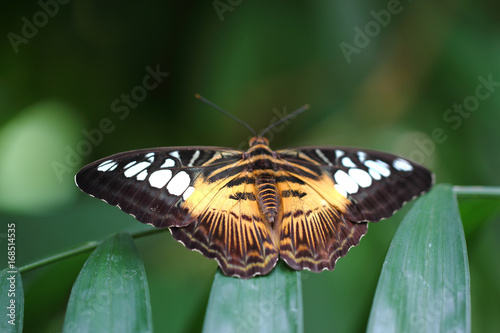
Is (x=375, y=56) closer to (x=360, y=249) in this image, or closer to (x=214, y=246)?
(x=360, y=249)

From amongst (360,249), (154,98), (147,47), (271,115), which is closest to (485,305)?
(360,249)

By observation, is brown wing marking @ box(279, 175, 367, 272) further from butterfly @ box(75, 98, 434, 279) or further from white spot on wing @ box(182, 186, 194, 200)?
white spot on wing @ box(182, 186, 194, 200)

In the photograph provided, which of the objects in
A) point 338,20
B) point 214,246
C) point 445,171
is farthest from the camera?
point 338,20

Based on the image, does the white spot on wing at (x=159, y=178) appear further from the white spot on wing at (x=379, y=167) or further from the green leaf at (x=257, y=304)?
the white spot on wing at (x=379, y=167)

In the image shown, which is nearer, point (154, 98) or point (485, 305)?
point (485, 305)

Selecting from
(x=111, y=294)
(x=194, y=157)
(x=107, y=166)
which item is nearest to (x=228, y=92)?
(x=194, y=157)
